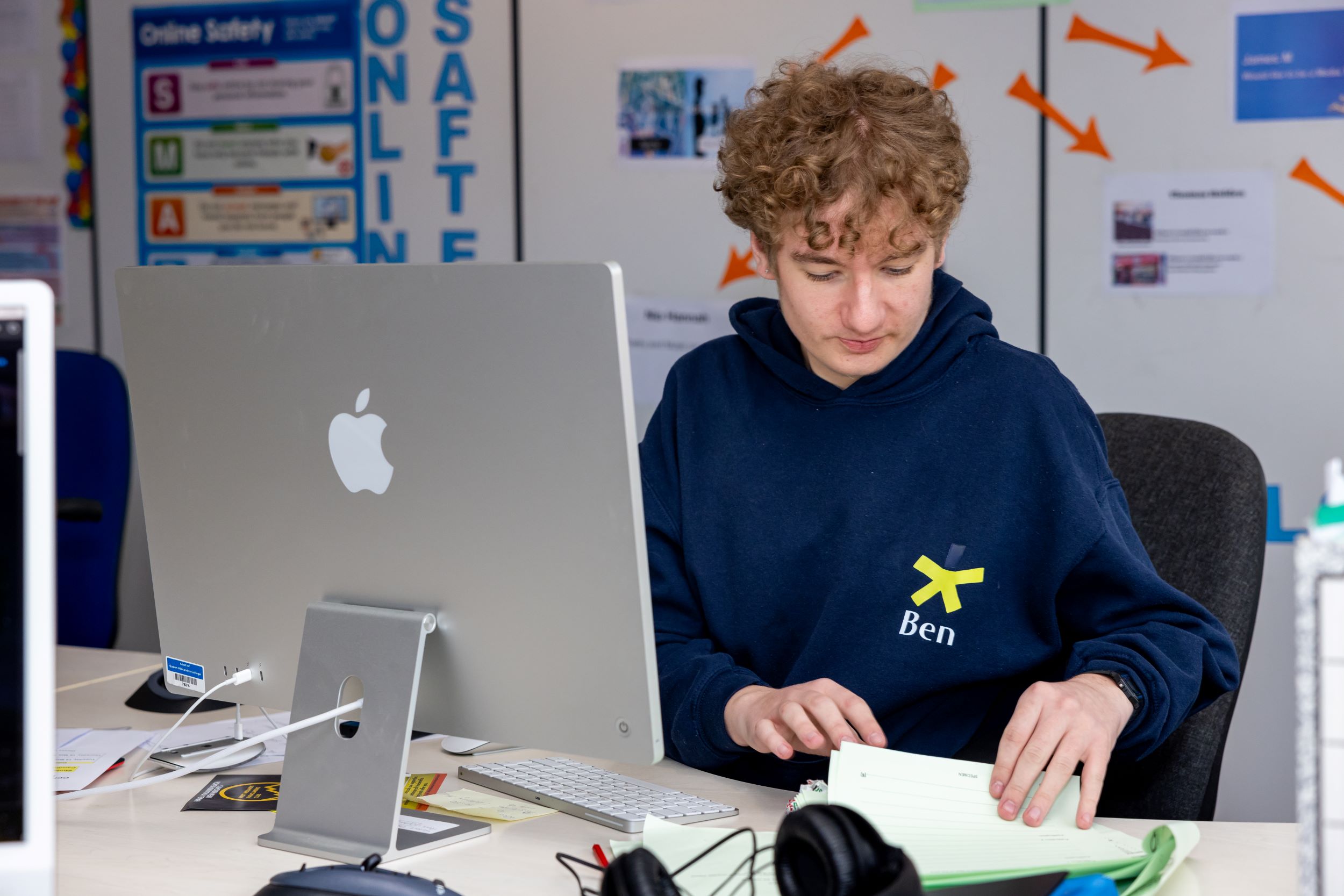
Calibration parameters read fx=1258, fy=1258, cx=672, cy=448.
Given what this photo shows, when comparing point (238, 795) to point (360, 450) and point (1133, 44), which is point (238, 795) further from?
point (1133, 44)

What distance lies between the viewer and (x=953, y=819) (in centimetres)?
99

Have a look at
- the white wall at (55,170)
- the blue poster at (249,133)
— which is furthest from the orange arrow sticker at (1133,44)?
the white wall at (55,170)

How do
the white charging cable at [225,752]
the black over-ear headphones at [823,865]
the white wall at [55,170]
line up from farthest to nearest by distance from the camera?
the white wall at [55,170]
the white charging cable at [225,752]
the black over-ear headphones at [823,865]

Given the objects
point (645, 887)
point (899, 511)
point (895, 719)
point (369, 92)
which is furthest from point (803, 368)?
point (369, 92)

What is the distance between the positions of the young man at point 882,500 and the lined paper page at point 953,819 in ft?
0.40

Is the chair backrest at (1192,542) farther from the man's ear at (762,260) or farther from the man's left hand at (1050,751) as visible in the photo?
the man's ear at (762,260)

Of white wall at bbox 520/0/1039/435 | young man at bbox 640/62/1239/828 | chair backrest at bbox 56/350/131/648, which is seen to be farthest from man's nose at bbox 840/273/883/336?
chair backrest at bbox 56/350/131/648

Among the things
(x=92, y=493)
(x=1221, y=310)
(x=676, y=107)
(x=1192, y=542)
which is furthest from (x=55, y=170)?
(x=1192, y=542)

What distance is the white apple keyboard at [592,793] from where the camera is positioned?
3.60ft

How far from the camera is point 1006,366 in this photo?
1.36 metres

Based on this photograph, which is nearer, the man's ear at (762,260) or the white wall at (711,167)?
the man's ear at (762,260)

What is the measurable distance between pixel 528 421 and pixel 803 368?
1.78 ft

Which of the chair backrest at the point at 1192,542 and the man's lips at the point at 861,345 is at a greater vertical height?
the man's lips at the point at 861,345

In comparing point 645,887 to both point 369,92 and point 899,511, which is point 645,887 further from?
point 369,92
